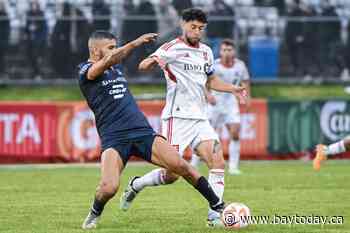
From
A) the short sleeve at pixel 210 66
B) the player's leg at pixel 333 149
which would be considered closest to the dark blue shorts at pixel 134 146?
the short sleeve at pixel 210 66

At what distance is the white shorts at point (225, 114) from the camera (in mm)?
21439

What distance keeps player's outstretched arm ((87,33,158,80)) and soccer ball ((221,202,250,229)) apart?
2.09 meters

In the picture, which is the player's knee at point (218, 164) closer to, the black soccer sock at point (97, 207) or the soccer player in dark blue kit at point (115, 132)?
the soccer player in dark blue kit at point (115, 132)

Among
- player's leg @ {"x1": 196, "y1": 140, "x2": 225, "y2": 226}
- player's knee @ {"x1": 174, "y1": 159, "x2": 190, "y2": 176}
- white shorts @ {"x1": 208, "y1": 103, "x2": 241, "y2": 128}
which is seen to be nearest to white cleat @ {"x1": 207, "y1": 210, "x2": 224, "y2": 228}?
player's knee @ {"x1": 174, "y1": 159, "x2": 190, "y2": 176}

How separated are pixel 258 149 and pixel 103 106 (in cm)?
1306

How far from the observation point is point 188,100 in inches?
538

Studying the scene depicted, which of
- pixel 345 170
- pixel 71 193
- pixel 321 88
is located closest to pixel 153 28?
pixel 321 88

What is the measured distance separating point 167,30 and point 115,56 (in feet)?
53.6

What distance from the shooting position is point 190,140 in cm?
1348

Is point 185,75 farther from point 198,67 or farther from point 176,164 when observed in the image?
point 176,164

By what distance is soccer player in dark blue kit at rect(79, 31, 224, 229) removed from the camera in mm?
11812

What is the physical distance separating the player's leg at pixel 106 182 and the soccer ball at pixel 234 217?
127 centimetres

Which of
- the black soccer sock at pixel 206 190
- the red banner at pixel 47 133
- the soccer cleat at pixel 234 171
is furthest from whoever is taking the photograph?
the red banner at pixel 47 133

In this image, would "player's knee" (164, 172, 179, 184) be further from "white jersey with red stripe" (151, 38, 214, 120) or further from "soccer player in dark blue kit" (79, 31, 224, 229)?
"soccer player in dark blue kit" (79, 31, 224, 229)
